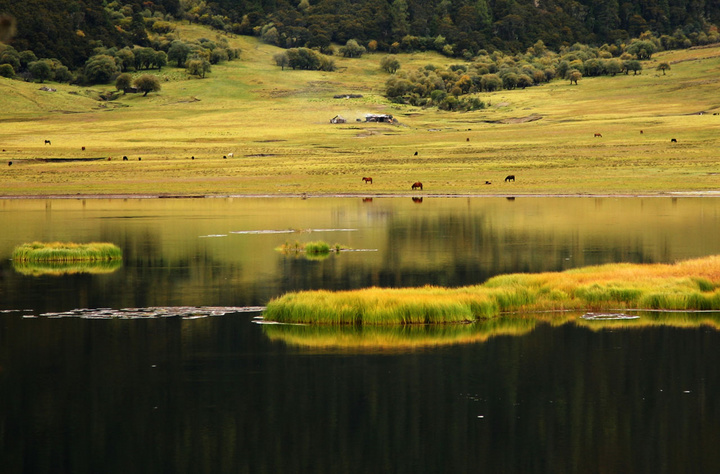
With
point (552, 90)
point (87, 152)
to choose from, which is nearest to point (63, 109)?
point (87, 152)

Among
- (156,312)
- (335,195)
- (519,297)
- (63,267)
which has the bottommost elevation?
(156,312)

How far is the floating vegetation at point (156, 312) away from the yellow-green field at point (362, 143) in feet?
173

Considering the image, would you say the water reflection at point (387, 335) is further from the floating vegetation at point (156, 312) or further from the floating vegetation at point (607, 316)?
the floating vegetation at point (156, 312)

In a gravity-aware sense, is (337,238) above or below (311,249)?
above

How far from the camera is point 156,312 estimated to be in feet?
95.9

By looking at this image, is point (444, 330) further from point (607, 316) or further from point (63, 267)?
point (63, 267)

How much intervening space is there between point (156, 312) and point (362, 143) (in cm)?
9945

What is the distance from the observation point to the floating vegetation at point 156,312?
2866cm

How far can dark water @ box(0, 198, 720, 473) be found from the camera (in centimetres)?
1633

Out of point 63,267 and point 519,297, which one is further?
point 63,267

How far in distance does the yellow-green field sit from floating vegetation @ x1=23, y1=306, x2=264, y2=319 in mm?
52689

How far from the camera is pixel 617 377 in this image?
69.4ft

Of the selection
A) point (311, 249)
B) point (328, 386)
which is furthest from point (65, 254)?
point (328, 386)

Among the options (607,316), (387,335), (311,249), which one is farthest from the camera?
(311,249)
